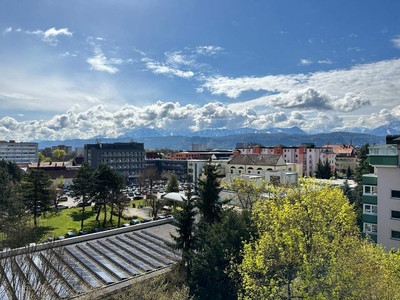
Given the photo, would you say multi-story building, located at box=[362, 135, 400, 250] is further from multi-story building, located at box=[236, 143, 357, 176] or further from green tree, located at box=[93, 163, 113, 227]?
multi-story building, located at box=[236, 143, 357, 176]

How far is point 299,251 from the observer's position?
47.4 ft

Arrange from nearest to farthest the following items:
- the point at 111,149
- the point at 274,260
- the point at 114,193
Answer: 1. the point at 274,260
2. the point at 114,193
3. the point at 111,149

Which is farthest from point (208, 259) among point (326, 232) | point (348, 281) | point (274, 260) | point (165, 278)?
point (348, 281)

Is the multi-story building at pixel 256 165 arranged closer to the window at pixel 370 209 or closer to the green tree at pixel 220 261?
the window at pixel 370 209

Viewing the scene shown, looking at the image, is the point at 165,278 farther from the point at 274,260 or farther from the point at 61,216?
the point at 61,216

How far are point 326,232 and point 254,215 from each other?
712 cm

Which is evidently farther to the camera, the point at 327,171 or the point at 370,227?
the point at 327,171

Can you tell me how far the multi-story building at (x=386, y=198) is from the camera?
72.2 ft

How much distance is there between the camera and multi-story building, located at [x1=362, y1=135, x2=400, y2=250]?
22000 mm

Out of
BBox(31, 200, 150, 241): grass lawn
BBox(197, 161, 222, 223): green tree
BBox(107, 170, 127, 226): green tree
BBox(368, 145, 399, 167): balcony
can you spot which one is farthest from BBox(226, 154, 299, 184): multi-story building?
BBox(368, 145, 399, 167): balcony

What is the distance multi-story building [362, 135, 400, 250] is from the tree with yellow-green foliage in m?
6.67

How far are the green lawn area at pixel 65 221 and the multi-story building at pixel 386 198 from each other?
33.0m

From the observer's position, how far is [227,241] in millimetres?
19781

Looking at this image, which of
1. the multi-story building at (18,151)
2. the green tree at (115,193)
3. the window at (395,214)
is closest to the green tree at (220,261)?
the window at (395,214)
